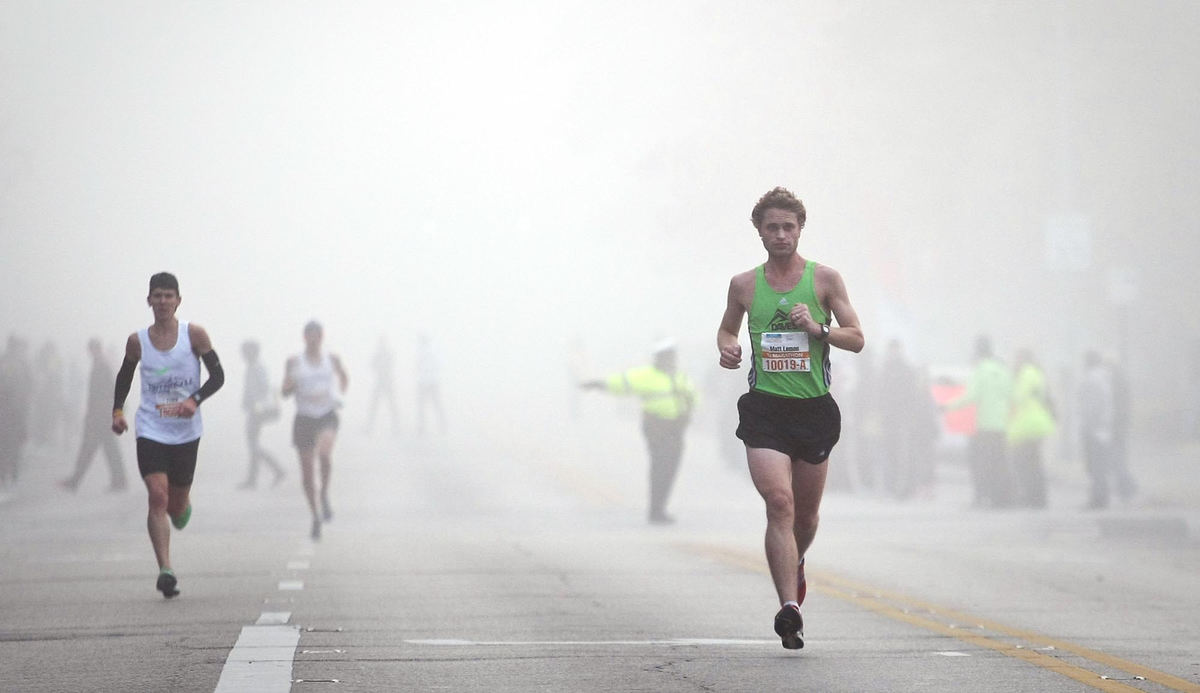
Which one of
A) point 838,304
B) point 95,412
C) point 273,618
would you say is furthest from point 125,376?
point 95,412

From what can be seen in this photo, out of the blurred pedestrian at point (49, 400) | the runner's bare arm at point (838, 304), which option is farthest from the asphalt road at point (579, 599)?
the blurred pedestrian at point (49, 400)

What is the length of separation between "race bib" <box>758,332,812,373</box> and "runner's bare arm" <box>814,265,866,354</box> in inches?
5.0

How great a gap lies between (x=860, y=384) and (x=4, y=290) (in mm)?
12882

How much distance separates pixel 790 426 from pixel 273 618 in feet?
10.2

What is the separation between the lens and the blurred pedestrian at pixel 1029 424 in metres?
23.3

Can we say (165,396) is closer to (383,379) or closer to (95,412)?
(95,412)

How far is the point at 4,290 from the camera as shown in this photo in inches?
1190

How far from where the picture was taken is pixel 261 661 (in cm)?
842

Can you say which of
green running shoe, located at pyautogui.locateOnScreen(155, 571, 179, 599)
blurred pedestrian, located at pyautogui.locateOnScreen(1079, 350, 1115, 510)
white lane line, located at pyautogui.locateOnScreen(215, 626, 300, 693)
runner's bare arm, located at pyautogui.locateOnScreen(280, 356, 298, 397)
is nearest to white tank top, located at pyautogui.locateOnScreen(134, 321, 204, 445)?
green running shoe, located at pyautogui.locateOnScreen(155, 571, 179, 599)

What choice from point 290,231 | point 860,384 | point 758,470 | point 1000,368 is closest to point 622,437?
point 860,384

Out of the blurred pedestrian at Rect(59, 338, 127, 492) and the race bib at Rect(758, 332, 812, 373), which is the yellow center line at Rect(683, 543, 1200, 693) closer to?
the race bib at Rect(758, 332, 812, 373)

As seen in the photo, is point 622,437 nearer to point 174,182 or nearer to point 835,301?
point 835,301

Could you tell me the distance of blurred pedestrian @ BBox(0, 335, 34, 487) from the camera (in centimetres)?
2431

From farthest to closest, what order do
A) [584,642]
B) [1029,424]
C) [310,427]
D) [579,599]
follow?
[1029,424]
[310,427]
[579,599]
[584,642]
